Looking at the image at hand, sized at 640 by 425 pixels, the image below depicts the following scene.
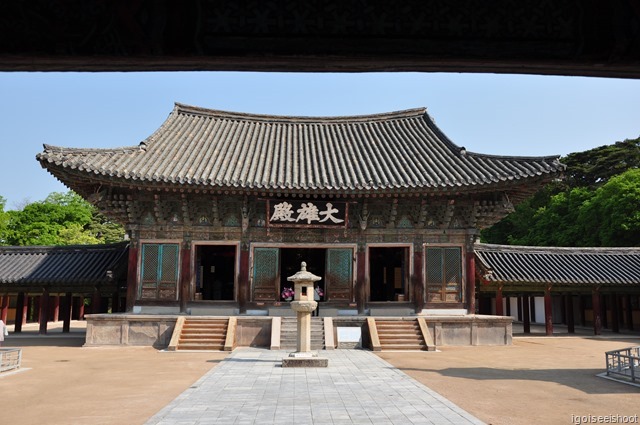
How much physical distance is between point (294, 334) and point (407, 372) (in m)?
6.17

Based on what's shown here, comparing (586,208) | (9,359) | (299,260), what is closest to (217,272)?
(299,260)

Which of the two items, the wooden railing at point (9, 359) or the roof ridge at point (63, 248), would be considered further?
the roof ridge at point (63, 248)

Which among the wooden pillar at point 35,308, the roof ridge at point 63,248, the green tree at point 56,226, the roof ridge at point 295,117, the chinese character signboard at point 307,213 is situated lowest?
the wooden pillar at point 35,308

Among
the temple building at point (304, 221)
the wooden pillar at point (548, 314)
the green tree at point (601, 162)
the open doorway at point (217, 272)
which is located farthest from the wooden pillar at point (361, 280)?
the green tree at point (601, 162)

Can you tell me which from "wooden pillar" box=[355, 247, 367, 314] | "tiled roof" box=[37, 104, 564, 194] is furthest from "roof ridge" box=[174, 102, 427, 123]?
"wooden pillar" box=[355, 247, 367, 314]

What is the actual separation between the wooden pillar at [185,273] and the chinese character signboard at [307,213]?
3262 millimetres

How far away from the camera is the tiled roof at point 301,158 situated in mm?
18406

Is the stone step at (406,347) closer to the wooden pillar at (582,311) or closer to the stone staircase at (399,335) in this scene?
the stone staircase at (399,335)

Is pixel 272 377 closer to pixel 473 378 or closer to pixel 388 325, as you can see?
pixel 473 378

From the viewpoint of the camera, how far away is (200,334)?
58.7ft

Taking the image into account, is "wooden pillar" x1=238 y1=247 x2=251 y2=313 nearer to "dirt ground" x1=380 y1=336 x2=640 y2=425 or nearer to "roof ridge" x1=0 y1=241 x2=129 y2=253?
"dirt ground" x1=380 y1=336 x2=640 y2=425

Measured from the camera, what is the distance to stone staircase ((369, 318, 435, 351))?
17.5m

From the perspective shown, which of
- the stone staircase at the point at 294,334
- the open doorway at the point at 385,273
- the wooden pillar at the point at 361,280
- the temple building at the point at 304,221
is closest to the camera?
the stone staircase at the point at 294,334

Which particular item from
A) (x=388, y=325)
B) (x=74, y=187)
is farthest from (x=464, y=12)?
(x=74, y=187)
